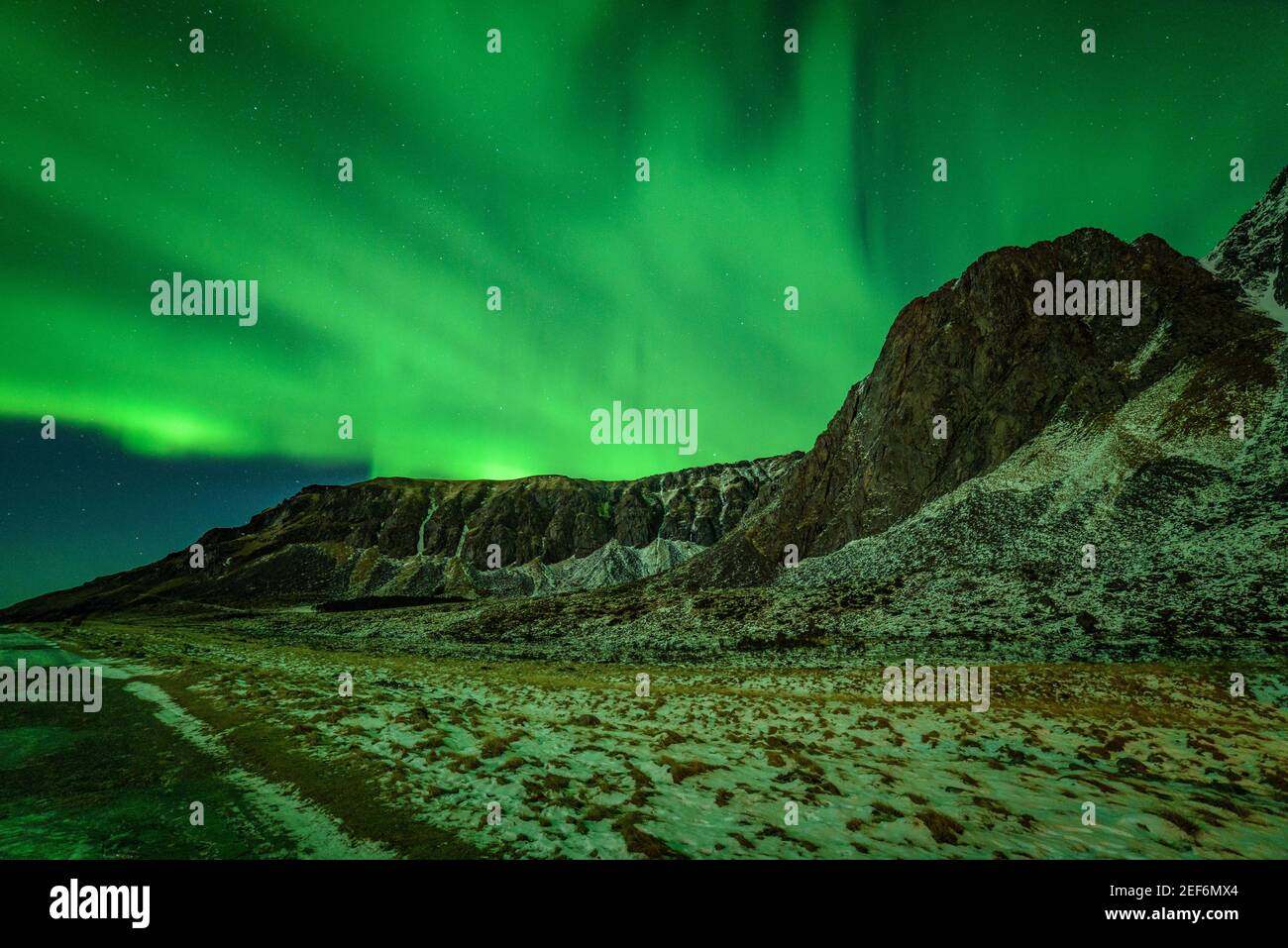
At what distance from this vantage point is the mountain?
36.7 meters

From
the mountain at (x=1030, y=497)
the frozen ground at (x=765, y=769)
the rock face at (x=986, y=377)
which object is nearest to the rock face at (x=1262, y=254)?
the mountain at (x=1030, y=497)

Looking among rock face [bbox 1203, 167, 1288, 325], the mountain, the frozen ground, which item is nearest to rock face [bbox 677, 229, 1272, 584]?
the mountain

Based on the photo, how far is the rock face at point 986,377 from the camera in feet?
239

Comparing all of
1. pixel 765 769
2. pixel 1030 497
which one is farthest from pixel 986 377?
pixel 765 769

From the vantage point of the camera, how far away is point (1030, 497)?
6100 centimetres

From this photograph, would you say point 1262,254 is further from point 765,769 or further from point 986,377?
point 765,769

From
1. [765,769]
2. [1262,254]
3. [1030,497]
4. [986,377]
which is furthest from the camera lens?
[986,377]

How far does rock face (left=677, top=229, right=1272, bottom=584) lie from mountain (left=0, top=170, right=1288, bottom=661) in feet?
1.26

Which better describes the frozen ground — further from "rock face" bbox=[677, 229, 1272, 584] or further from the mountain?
"rock face" bbox=[677, 229, 1272, 584]

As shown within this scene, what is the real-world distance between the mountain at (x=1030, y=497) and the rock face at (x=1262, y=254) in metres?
0.43

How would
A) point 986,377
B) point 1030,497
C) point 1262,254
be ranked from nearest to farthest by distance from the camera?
point 1030,497
point 1262,254
point 986,377

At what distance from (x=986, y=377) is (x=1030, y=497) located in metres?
38.2

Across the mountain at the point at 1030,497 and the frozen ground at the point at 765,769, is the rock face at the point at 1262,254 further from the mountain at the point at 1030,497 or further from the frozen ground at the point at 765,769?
the frozen ground at the point at 765,769

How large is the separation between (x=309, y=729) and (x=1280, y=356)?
95.2 m
